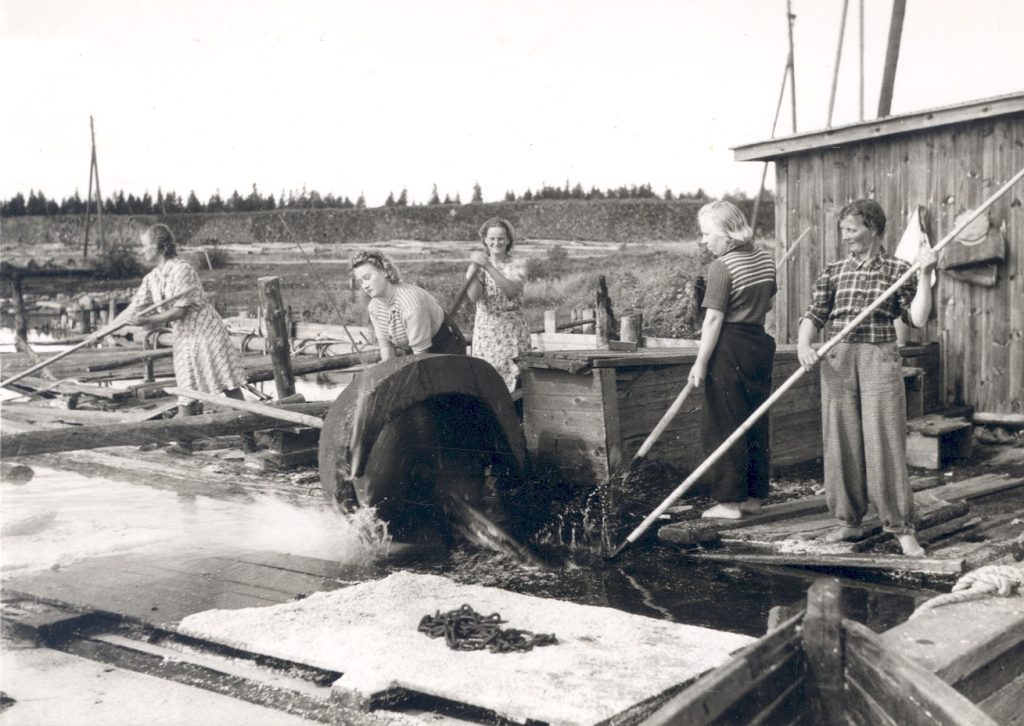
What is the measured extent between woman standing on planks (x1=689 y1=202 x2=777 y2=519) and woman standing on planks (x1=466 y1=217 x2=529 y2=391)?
1837 mm

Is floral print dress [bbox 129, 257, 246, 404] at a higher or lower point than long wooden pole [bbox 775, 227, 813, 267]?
lower

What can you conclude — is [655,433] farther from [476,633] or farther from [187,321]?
[187,321]

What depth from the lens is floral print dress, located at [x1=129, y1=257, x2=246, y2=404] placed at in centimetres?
888

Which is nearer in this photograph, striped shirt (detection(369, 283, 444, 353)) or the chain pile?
the chain pile

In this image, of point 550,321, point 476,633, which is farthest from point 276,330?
point 476,633

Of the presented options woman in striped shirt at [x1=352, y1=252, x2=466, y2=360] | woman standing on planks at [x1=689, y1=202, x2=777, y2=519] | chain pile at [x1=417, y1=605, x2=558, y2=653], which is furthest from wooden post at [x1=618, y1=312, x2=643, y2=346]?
chain pile at [x1=417, y1=605, x2=558, y2=653]

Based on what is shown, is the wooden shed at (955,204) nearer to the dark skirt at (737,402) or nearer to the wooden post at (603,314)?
the wooden post at (603,314)

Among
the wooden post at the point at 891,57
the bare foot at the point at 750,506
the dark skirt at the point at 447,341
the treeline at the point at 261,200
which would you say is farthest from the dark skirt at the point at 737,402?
the treeline at the point at 261,200

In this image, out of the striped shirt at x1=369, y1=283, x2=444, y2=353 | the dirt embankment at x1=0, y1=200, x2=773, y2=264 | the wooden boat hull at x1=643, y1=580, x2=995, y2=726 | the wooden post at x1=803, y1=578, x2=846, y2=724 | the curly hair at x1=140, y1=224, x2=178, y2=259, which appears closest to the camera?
the wooden boat hull at x1=643, y1=580, x2=995, y2=726

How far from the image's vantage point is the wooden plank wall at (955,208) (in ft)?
30.5

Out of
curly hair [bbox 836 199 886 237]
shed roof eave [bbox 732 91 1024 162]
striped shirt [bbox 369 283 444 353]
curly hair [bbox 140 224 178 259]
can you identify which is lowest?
striped shirt [bbox 369 283 444 353]

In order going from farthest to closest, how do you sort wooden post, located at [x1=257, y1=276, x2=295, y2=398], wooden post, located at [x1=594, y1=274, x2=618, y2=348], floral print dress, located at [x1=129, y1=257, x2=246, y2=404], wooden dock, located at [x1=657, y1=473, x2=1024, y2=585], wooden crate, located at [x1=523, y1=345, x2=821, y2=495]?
wooden post, located at [x1=594, y1=274, x2=618, y2=348] < wooden post, located at [x1=257, y1=276, x2=295, y2=398] < floral print dress, located at [x1=129, y1=257, x2=246, y2=404] < wooden crate, located at [x1=523, y1=345, x2=821, y2=495] < wooden dock, located at [x1=657, y1=473, x2=1024, y2=585]

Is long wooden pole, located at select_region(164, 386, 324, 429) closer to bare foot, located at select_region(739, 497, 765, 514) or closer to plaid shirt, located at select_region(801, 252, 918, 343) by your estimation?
bare foot, located at select_region(739, 497, 765, 514)

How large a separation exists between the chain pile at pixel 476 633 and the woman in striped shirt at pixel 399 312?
249 cm
